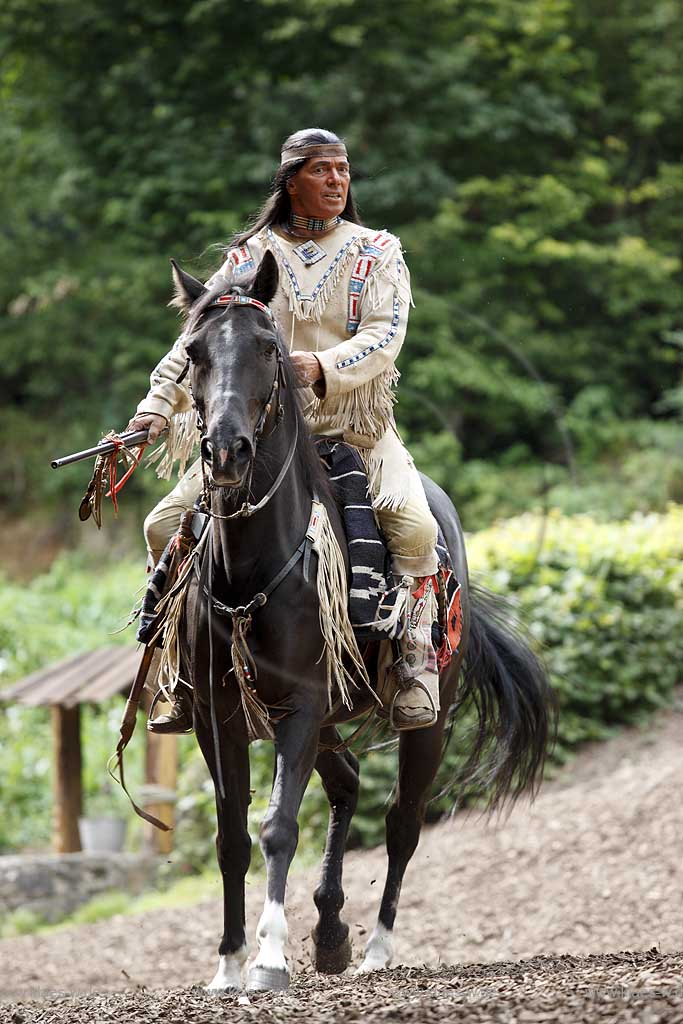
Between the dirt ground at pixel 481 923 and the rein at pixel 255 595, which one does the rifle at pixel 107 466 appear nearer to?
the rein at pixel 255 595

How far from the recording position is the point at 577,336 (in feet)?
70.7

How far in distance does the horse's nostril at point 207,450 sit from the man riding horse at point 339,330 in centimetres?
100

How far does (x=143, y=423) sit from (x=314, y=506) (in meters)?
0.70

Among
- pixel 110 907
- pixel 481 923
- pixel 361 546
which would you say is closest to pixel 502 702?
pixel 481 923

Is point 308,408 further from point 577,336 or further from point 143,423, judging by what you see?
point 577,336

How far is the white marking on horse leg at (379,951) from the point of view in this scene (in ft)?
19.2

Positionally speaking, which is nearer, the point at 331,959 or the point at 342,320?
the point at 342,320

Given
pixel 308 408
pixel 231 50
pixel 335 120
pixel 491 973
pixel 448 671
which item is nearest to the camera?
pixel 491 973

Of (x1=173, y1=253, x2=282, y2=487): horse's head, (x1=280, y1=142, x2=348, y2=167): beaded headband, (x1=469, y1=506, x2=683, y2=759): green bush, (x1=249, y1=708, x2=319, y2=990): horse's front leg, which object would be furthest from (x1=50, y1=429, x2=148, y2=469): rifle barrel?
(x1=469, y1=506, x2=683, y2=759): green bush

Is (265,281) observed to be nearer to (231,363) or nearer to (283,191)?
(231,363)

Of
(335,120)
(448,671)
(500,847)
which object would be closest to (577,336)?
(335,120)

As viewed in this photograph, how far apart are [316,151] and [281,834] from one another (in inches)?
102

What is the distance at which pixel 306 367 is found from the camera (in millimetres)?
4949

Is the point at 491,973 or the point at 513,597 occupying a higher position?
the point at 491,973
